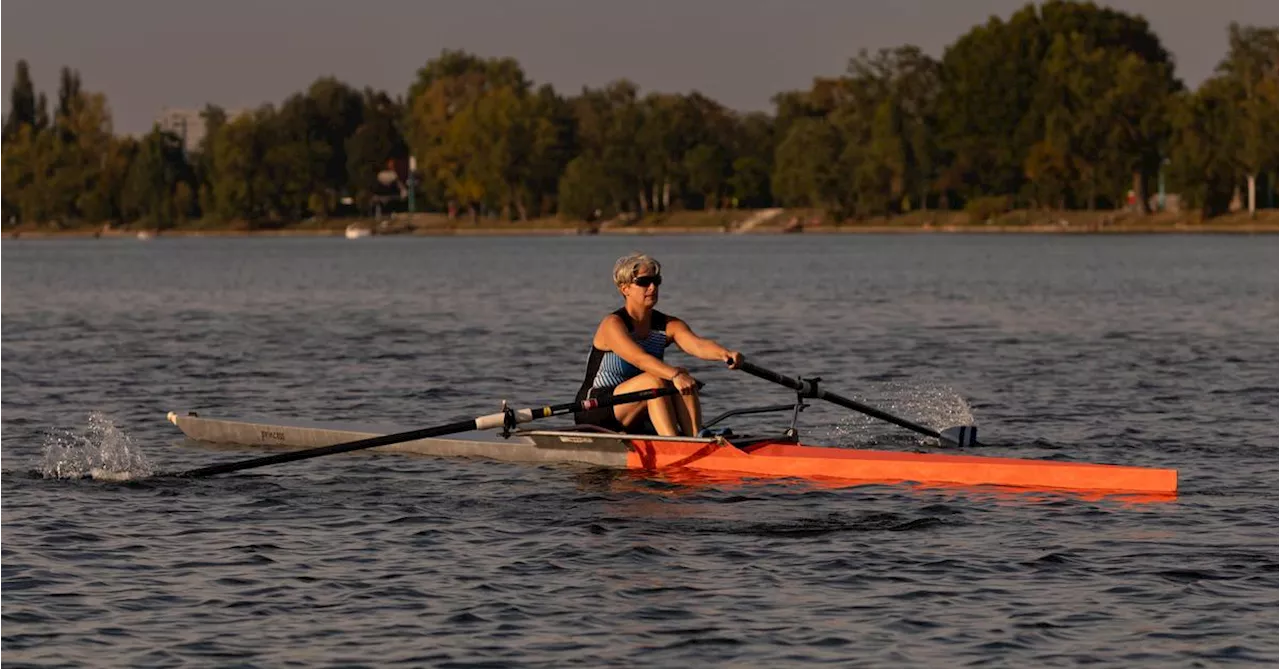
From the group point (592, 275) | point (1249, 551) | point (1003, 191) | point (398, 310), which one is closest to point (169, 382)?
point (1249, 551)

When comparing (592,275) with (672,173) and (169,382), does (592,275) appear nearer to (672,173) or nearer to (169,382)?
(169,382)

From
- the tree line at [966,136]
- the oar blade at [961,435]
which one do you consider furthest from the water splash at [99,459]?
the tree line at [966,136]

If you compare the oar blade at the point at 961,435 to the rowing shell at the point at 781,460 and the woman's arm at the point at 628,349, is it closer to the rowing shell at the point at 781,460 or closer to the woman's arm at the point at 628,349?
the rowing shell at the point at 781,460

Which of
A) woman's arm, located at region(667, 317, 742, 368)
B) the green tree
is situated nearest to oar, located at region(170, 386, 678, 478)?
woman's arm, located at region(667, 317, 742, 368)

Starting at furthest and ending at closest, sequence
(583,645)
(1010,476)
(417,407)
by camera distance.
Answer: (417,407) → (1010,476) → (583,645)

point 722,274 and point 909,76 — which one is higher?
point 909,76

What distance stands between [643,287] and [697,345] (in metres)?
0.75

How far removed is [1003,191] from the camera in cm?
17288

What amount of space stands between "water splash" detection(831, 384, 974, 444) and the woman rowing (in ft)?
13.1

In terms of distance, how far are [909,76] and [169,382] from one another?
155 meters

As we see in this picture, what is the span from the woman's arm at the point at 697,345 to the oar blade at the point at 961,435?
3845 millimetres

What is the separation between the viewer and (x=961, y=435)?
21.1 m

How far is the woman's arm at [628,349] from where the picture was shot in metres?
17.9

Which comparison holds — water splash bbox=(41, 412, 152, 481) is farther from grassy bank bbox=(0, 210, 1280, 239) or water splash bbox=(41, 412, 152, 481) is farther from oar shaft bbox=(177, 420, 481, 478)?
grassy bank bbox=(0, 210, 1280, 239)
